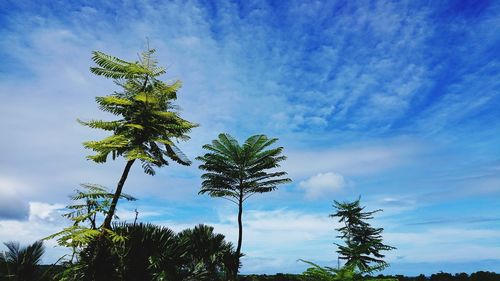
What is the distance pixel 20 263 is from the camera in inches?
384

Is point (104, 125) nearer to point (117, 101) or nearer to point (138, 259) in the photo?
point (117, 101)

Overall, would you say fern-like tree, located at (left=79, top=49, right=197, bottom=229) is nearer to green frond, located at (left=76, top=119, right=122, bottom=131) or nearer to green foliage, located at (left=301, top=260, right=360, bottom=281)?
green frond, located at (left=76, top=119, right=122, bottom=131)

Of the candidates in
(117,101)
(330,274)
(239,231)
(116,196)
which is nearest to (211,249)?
(239,231)

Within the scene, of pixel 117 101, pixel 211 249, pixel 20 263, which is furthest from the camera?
pixel 211 249

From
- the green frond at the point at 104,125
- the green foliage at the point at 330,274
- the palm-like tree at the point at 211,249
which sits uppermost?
the green frond at the point at 104,125

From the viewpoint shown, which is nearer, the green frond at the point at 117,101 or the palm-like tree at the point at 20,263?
the palm-like tree at the point at 20,263

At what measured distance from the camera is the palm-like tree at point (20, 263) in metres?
9.71

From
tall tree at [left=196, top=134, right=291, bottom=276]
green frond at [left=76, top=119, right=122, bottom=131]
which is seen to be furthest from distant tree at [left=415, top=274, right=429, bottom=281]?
green frond at [left=76, top=119, right=122, bottom=131]

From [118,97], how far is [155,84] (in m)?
1.22

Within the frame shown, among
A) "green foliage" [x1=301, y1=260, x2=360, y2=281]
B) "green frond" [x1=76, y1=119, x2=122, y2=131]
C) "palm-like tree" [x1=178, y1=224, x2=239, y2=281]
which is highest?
"green frond" [x1=76, y1=119, x2=122, y2=131]

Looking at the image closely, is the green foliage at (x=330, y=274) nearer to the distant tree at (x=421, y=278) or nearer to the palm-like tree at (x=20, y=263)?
the palm-like tree at (x=20, y=263)

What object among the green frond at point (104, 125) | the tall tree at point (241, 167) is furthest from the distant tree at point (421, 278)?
the green frond at point (104, 125)

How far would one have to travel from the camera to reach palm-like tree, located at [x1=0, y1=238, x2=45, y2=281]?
31.9 ft

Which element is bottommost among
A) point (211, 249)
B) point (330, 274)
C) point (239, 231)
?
point (330, 274)
